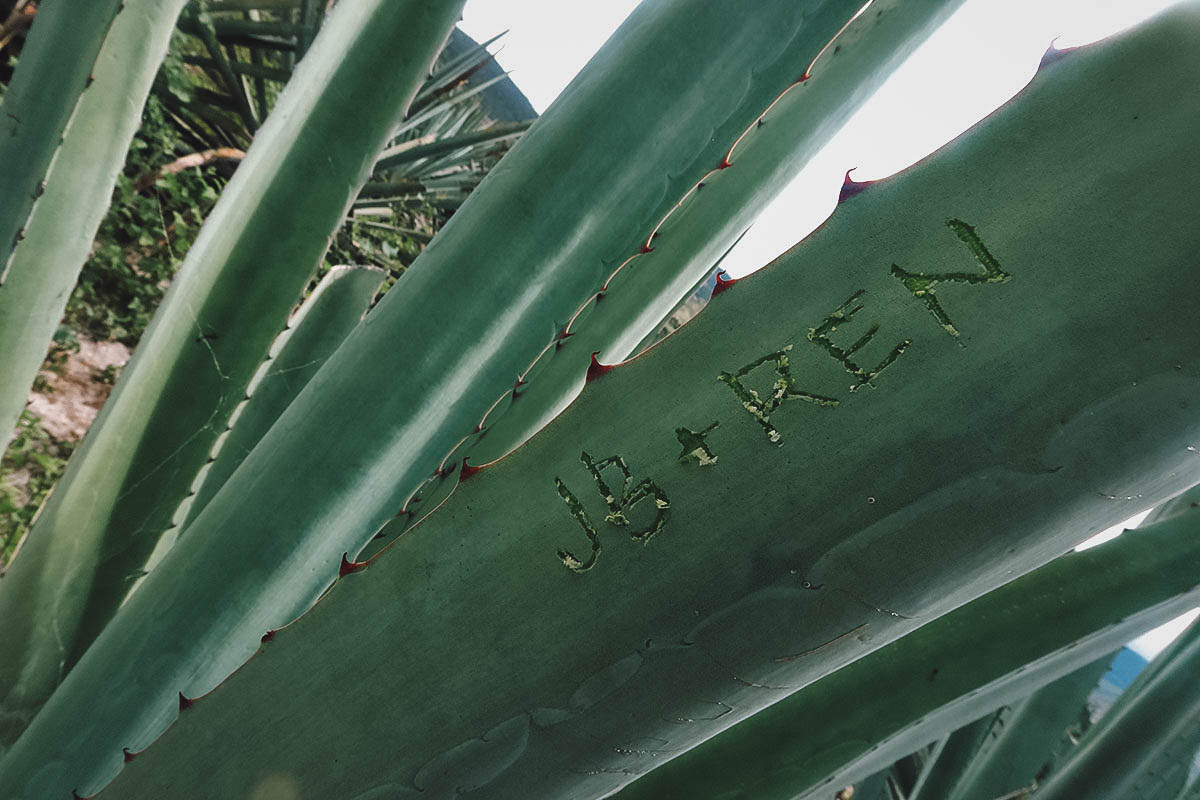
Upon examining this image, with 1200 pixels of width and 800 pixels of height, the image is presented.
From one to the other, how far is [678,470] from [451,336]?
25 centimetres

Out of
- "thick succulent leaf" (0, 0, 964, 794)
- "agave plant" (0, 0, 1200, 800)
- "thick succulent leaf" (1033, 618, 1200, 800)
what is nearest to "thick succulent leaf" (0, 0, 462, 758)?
"agave plant" (0, 0, 1200, 800)

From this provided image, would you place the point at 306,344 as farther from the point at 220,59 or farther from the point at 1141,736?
the point at 220,59

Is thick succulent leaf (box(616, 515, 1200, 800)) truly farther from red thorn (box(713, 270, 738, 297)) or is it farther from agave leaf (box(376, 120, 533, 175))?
agave leaf (box(376, 120, 533, 175))

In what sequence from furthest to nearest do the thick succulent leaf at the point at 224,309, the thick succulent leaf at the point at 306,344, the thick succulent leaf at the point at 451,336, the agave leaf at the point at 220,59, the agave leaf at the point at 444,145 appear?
the agave leaf at the point at 444,145, the agave leaf at the point at 220,59, the thick succulent leaf at the point at 306,344, the thick succulent leaf at the point at 224,309, the thick succulent leaf at the point at 451,336

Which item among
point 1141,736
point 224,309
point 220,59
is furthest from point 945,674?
point 220,59

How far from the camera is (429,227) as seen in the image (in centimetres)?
368

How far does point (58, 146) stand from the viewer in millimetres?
640

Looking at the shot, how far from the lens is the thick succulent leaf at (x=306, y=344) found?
2.53 ft

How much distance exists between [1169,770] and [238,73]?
3.34 meters

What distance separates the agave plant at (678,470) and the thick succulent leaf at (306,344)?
0.46ft

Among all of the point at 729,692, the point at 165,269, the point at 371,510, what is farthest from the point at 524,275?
the point at 165,269

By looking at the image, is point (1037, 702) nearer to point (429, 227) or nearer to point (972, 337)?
point (972, 337)

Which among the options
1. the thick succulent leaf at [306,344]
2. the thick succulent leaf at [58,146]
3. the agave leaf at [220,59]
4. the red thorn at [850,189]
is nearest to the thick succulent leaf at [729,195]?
the red thorn at [850,189]

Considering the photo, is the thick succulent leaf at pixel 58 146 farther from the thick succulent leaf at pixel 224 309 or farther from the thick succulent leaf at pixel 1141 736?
the thick succulent leaf at pixel 1141 736
